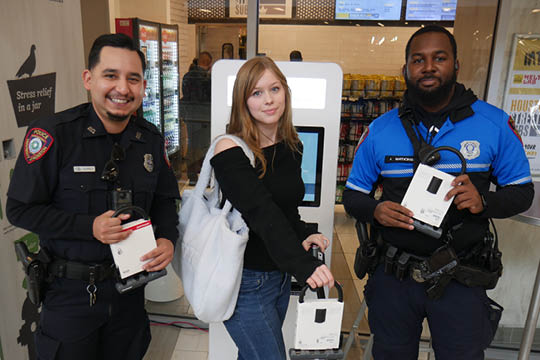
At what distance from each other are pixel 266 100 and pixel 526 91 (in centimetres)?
208

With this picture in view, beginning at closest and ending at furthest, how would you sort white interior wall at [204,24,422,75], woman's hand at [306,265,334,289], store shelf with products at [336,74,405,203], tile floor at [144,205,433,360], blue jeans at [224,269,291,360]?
woman's hand at [306,265,334,289], blue jeans at [224,269,291,360], tile floor at [144,205,433,360], white interior wall at [204,24,422,75], store shelf with products at [336,74,405,203]

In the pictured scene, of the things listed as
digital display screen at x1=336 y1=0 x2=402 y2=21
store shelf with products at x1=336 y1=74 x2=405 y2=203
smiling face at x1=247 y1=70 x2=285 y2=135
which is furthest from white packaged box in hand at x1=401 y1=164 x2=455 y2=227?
store shelf with products at x1=336 y1=74 x2=405 y2=203

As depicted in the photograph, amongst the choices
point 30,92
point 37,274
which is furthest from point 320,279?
point 30,92

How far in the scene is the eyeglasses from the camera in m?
1.49

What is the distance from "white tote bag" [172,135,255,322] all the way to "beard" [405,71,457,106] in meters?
0.73

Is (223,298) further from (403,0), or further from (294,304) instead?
(403,0)

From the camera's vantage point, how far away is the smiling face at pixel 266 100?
1.48m

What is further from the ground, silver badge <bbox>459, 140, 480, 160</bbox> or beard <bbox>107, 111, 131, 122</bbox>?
beard <bbox>107, 111, 131, 122</bbox>

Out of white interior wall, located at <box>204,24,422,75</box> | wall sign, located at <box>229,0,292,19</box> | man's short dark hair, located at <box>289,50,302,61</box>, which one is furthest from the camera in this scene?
man's short dark hair, located at <box>289,50,302,61</box>

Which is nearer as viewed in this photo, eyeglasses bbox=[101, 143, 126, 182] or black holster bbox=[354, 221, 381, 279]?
eyeglasses bbox=[101, 143, 126, 182]

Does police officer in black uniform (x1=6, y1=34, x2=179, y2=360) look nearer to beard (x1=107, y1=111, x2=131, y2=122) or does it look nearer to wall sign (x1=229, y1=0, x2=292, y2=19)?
beard (x1=107, y1=111, x2=131, y2=122)

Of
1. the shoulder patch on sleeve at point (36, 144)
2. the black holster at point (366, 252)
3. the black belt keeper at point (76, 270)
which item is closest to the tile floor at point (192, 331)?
the black holster at point (366, 252)

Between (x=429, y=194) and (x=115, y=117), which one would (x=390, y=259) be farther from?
(x=115, y=117)

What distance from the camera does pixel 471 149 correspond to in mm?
1655
